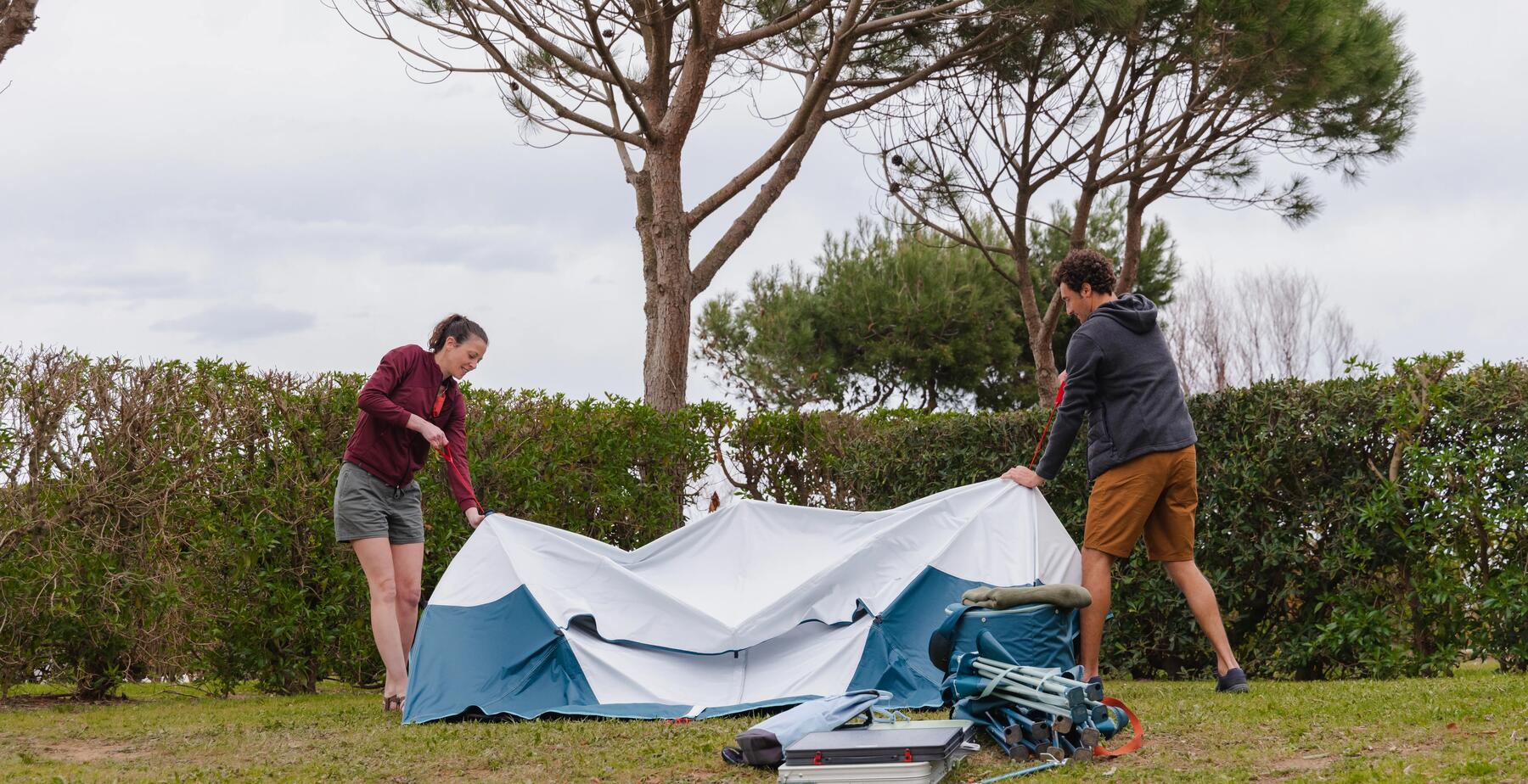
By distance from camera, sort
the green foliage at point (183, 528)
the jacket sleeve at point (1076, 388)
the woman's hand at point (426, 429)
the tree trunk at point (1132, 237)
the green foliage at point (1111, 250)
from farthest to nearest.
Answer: the green foliage at point (1111, 250), the tree trunk at point (1132, 237), the green foliage at point (183, 528), the woman's hand at point (426, 429), the jacket sleeve at point (1076, 388)

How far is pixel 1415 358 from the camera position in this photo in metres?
5.29

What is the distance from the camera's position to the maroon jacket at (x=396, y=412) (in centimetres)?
489

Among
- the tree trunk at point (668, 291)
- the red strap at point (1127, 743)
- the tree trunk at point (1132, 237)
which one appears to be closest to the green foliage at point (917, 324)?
the tree trunk at point (1132, 237)

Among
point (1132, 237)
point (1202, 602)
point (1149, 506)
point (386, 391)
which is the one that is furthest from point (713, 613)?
point (1132, 237)

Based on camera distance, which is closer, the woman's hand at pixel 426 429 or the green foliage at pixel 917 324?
the woman's hand at pixel 426 429

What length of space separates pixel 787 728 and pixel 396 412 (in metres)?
2.23

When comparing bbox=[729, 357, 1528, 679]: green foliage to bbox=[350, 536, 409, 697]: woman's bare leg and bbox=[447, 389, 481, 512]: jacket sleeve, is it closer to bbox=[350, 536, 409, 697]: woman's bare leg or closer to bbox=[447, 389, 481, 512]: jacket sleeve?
bbox=[447, 389, 481, 512]: jacket sleeve

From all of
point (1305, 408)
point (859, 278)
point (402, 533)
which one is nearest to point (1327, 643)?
point (1305, 408)

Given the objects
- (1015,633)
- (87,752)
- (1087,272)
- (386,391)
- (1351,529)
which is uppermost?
(1087,272)

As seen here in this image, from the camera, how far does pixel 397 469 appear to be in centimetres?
505

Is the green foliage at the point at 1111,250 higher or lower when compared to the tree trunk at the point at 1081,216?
higher

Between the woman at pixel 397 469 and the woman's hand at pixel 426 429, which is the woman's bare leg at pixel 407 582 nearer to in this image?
the woman at pixel 397 469

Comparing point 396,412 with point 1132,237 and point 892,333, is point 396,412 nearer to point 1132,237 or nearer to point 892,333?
point 1132,237

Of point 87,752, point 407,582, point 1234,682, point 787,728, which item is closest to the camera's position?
A: point 787,728
